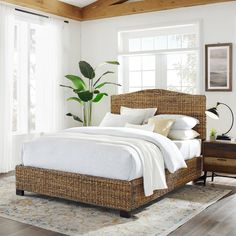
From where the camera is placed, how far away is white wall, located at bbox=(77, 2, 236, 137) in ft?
19.3

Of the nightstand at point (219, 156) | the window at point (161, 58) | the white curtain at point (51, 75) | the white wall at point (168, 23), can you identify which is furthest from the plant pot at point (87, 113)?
the nightstand at point (219, 156)

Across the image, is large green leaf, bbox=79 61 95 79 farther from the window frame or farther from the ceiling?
the ceiling

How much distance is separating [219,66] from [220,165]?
162 centimetres

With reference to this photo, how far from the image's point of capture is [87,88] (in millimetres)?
7234

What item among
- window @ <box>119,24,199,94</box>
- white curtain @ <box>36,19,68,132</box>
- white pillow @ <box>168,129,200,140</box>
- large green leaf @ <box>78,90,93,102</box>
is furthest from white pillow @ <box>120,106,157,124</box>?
white curtain @ <box>36,19,68,132</box>

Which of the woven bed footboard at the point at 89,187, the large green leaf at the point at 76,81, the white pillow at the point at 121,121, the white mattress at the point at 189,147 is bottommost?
the woven bed footboard at the point at 89,187

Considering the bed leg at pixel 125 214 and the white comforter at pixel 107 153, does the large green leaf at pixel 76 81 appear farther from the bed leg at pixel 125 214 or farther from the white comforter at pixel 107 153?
the bed leg at pixel 125 214

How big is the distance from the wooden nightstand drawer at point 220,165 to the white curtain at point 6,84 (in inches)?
112

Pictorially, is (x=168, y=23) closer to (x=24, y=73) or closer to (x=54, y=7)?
(x=54, y=7)

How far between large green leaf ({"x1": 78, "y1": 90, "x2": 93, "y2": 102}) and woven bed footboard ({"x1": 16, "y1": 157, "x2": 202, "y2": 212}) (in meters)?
2.24

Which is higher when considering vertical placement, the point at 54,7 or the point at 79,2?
the point at 79,2

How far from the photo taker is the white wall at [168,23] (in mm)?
5883

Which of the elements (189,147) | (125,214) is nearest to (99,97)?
(189,147)

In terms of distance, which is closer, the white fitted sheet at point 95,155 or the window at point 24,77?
the white fitted sheet at point 95,155
